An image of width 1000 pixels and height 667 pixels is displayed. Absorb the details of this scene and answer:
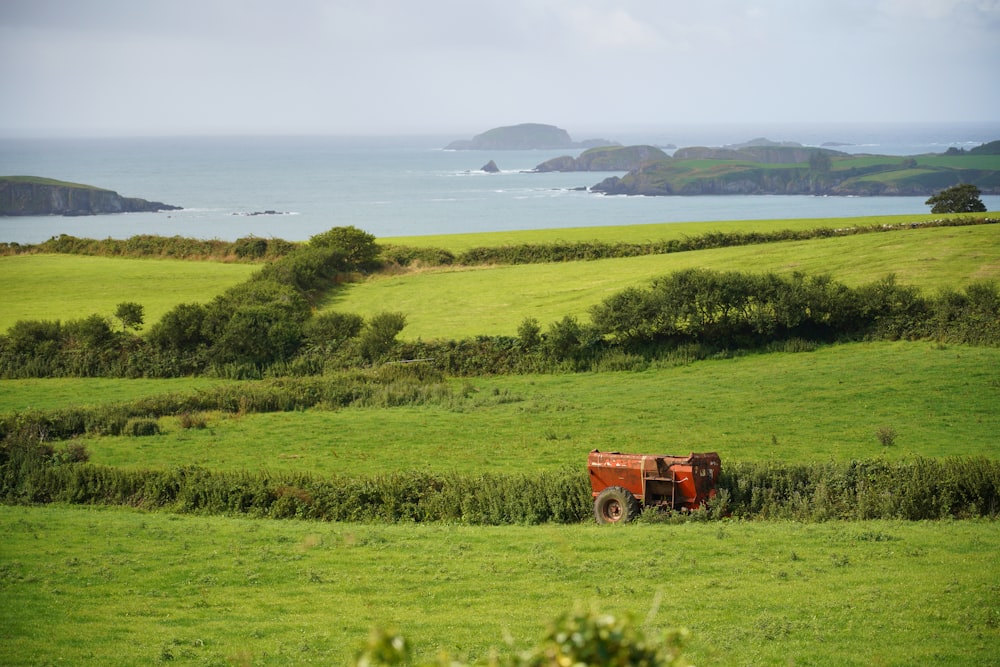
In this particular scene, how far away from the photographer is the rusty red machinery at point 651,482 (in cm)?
1930

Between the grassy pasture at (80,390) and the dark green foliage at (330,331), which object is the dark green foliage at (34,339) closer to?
the grassy pasture at (80,390)

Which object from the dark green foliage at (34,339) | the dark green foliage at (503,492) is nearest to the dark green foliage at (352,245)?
the dark green foliage at (34,339)

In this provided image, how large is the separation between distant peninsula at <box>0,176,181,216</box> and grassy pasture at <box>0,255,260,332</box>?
67.4 metres

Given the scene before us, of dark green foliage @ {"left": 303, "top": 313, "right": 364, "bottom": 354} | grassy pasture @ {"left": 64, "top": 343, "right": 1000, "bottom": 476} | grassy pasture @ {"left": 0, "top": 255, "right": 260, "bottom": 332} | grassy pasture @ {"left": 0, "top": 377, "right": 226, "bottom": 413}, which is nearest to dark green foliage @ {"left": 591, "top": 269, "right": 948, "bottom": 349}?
grassy pasture @ {"left": 64, "top": 343, "right": 1000, "bottom": 476}

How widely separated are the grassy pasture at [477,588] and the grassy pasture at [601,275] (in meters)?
24.4

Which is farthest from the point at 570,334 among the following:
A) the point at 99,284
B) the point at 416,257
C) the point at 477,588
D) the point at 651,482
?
the point at 99,284

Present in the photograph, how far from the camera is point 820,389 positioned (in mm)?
30453

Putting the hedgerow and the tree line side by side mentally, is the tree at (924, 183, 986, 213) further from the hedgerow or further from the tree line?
the hedgerow

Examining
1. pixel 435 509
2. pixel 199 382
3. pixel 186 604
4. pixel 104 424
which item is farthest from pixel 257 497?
pixel 199 382

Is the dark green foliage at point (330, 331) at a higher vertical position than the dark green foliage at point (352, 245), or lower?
lower

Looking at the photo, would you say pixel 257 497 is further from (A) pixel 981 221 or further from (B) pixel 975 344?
(A) pixel 981 221

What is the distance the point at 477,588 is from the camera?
14.5 meters

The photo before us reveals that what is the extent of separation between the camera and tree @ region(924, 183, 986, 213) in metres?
71.1

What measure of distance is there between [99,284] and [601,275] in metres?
31.3
